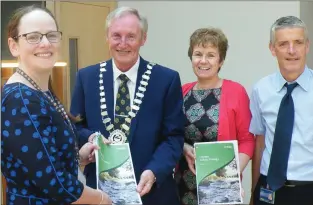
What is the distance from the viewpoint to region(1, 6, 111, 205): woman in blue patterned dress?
135cm

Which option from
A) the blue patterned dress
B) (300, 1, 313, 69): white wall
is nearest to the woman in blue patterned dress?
the blue patterned dress

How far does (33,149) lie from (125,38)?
75 centimetres

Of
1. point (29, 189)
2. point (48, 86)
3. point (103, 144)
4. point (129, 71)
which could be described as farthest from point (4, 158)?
point (129, 71)

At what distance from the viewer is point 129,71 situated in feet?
6.56

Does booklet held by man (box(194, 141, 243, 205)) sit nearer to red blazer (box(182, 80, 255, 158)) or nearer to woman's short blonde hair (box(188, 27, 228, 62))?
red blazer (box(182, 80, 255, 158))

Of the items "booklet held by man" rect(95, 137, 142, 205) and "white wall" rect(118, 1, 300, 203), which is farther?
"white wall" rect(118, 1, 300, 203)

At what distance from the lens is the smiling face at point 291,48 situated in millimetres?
2039

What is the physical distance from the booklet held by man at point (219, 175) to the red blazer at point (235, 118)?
114 mm

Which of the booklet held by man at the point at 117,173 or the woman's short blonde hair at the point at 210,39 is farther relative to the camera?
the woman's short blonde hair at the point at 210,39

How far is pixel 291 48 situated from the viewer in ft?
6.66

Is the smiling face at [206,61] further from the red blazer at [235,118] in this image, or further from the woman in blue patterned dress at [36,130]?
the woman in blue patterned dress at [36,130]

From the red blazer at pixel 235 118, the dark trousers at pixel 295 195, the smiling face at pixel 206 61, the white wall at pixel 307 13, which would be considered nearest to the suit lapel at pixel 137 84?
the smiling face at pixel 206 61

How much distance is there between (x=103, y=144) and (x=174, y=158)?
0.32m

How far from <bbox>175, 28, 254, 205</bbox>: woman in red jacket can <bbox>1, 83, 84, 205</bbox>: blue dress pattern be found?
0.84m
